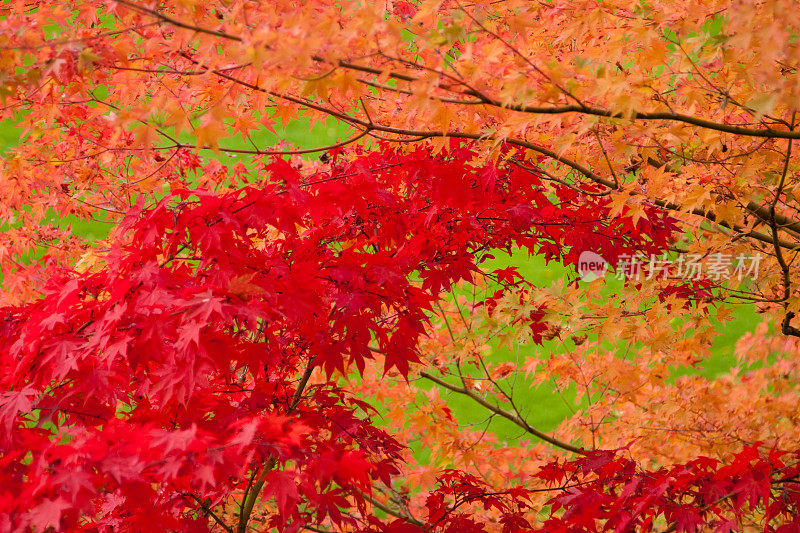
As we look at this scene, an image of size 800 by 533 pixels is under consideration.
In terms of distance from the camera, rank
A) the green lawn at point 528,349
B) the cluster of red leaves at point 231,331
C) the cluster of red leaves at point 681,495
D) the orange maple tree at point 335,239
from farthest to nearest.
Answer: the green lawn at point 528,349, the cluster of red leaves at point 681,495, the orange maple tree at point 335,239, the cluster of red leaves at point 231,331

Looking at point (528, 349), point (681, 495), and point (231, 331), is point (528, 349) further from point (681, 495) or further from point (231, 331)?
point (231, 331)

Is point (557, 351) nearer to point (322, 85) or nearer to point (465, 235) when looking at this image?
point (465, 235)

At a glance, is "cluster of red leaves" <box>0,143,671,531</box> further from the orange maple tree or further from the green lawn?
the green lawn

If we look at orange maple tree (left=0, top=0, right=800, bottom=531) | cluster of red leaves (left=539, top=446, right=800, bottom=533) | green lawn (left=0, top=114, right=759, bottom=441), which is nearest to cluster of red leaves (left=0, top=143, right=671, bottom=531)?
orange maple tree (left=0, top=0, right=800, bottom=531)

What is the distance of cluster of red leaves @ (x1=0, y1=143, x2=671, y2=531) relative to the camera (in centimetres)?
177

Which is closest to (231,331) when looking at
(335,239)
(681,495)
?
(335,239)

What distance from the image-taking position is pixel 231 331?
2373mm

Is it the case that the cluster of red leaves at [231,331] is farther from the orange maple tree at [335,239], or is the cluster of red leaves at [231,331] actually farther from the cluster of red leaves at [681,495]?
the cluster of red leaves at [681,495]

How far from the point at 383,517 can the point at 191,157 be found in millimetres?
4289

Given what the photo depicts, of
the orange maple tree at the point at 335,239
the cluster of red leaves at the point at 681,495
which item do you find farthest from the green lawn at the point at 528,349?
the cluster of red leaves at the point at 681,495

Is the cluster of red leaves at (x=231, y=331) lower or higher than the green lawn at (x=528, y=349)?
higher

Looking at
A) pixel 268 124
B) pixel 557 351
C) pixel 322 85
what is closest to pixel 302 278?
pixel 322 85

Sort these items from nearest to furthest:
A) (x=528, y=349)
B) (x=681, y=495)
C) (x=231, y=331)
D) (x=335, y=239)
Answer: (x=231, y=331), (x=681, y=495), (x=335, y=239), (x=528, y=349)

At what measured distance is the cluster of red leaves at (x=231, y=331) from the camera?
5.80ft
